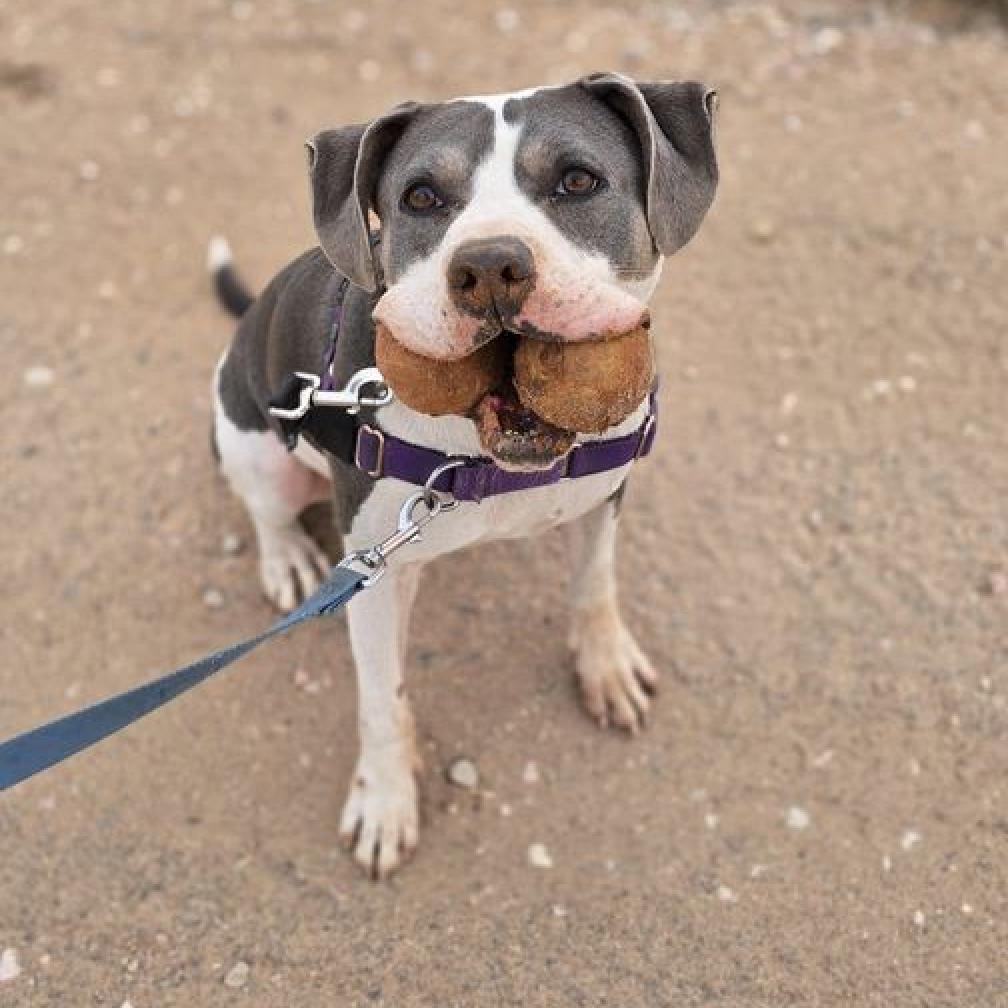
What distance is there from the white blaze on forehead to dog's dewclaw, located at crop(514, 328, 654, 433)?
5 cm

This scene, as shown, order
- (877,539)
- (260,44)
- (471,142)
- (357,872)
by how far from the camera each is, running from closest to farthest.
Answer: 1. (471,142)
2. (357,872)
3. (877,539)
4. (260,44)

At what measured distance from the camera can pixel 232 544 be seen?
419 cm

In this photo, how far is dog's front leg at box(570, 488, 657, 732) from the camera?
3545mm

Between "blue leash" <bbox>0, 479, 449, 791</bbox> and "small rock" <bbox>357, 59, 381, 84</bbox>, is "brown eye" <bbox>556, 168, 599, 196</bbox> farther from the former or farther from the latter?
"small rock" <bbox>357, 59, 381, 84</bbox>

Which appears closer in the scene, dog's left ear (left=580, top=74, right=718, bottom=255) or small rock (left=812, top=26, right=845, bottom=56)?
dog's left ear (left=580, top=74, right=718, bottom=255)

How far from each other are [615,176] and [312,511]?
2.22m

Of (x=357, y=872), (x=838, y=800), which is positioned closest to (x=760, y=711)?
(x=838, y=800)

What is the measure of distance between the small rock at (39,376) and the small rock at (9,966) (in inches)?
92.3

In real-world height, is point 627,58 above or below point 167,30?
above

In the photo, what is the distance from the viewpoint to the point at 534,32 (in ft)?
20.1

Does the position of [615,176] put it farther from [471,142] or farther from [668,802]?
[668,802]

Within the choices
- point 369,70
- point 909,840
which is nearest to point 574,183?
point 909,840

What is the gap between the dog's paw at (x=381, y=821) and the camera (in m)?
3.31

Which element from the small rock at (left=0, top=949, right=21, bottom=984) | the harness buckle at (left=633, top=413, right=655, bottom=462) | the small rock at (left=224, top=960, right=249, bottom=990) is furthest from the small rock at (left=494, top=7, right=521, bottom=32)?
the small rock at (left=0, top=949, right=21, bottom=984)
